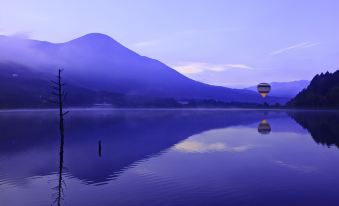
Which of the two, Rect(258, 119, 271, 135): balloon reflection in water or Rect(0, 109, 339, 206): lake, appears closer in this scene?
Rect(0, 109, 339, 206): lake

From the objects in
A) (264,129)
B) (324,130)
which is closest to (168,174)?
(324,130)

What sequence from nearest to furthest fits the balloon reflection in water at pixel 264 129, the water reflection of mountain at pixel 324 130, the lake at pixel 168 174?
1. the lake at pixel 168 174
2. the water reflection of mountain at pixel 324 130
3. the balloon reflection in water at pixel 264 129

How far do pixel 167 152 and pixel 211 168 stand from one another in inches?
575

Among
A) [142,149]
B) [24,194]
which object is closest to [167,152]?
[142,149]

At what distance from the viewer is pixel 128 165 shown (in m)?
45.2

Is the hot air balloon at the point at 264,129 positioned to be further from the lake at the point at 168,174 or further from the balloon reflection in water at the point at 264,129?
the lake at the point at 168,174

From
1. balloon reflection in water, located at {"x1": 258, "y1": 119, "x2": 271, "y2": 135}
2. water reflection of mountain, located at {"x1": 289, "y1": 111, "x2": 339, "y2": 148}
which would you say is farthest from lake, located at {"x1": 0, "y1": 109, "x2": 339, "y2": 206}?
balloon reflection in water, located at {"x1": 258, "y1": 119, "x2": 271, "y2": 135}

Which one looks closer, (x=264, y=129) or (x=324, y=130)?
(x=324, y=130)

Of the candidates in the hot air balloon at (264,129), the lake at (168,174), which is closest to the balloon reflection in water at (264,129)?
the hot air balloon at (264,129)

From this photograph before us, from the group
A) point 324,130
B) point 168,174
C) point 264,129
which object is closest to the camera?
point 168,174

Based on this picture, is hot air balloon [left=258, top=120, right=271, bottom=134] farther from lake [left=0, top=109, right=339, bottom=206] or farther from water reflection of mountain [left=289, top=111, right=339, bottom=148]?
lake [left=0, top=109, right=339, bottom=206]

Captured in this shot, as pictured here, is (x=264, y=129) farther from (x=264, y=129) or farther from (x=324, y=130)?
(x=324, y=130)

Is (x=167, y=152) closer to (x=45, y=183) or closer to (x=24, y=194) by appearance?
(x=45, y=183)

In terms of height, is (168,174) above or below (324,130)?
below
